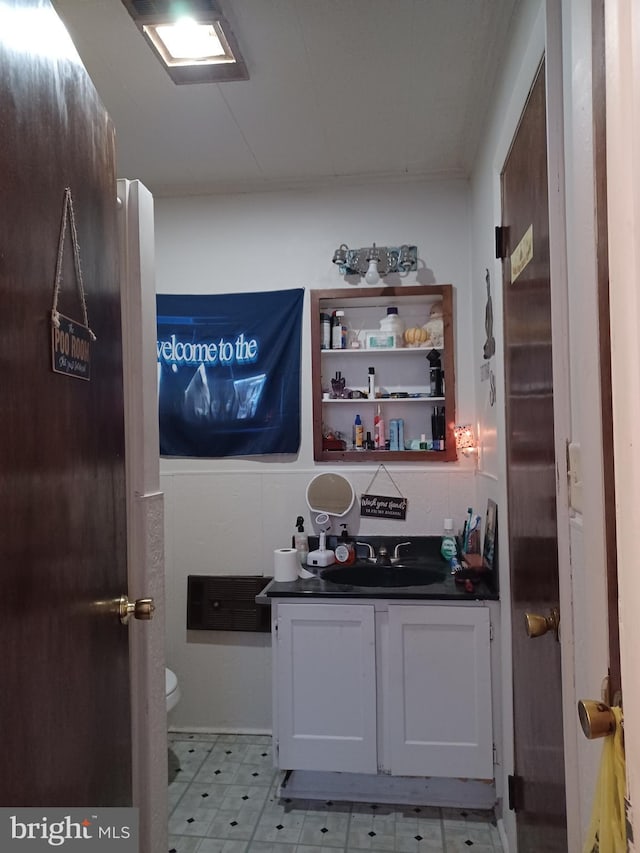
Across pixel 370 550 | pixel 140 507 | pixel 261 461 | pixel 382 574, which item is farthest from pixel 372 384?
pixel 140 507

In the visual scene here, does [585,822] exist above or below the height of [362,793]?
above

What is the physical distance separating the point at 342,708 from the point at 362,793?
15.3 inches

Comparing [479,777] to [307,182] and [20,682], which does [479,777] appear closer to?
[20,682]

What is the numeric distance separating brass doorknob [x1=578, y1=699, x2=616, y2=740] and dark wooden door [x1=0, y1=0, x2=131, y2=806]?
27.8 inches

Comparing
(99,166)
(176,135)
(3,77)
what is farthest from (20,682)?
(176,135)

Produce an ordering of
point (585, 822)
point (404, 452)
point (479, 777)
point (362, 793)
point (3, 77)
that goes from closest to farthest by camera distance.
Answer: point (3, 77) → point (585, 822) → point (479, 777) → point (362, 793) → point (404, 452)

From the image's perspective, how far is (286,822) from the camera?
2.10m

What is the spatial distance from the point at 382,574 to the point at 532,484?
132cm

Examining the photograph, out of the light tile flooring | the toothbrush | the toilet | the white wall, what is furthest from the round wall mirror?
the light tile flooring

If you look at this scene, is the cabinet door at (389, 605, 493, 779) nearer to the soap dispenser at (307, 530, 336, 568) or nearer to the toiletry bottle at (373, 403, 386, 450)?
the soap dispenser at (307, 530, 336, 568)

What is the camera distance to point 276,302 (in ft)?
9.14

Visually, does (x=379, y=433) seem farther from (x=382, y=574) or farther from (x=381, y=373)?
(x=382, y=574)

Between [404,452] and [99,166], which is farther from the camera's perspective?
[404,452]

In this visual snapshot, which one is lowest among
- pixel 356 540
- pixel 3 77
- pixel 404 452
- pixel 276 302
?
pixel 356 540
